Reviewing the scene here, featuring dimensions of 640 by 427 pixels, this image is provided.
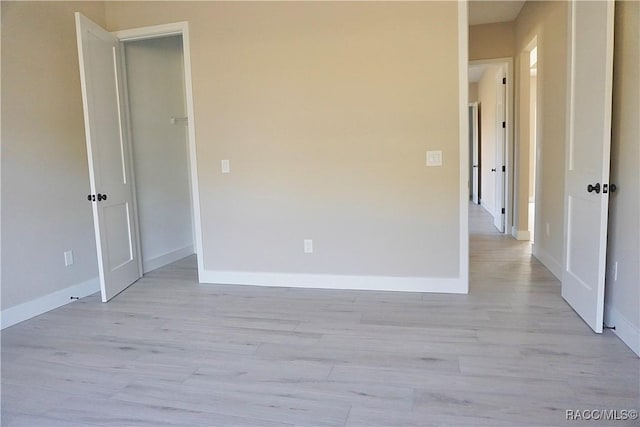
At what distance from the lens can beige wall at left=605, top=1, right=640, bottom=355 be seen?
7.39ft

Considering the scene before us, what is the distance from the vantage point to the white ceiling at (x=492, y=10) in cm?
466

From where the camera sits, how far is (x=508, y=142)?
566 cm

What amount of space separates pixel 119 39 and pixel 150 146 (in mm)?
1108

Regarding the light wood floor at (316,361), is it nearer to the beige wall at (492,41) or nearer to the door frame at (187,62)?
the door frame at (187,62)

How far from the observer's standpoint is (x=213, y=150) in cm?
380

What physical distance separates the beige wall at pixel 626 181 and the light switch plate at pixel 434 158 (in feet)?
3.73

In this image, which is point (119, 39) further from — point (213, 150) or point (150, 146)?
point (213, 150)

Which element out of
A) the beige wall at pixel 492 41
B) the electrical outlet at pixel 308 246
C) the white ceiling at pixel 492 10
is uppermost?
the white ceiling at pixel 492 10

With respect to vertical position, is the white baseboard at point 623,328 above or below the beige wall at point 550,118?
below

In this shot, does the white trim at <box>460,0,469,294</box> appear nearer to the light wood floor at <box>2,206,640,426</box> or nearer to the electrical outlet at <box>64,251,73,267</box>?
the light wood floor at <box>2,206,640,426</box>

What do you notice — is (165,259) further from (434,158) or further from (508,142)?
(508,142)

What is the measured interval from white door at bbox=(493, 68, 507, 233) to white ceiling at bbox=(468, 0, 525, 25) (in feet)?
2.52

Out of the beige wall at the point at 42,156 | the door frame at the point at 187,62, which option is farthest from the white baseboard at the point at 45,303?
the door frame at the point at 187,62

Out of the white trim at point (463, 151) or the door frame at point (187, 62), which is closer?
the white trim at point (463, 151)
